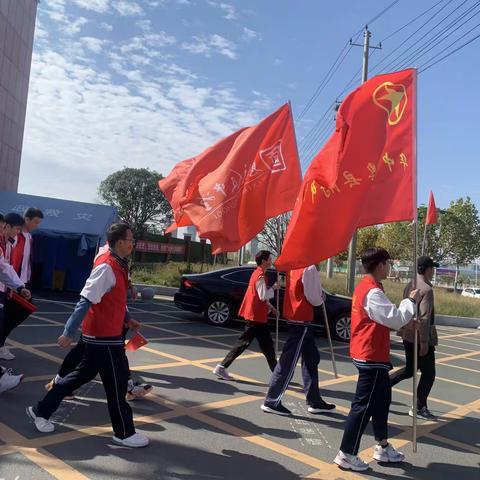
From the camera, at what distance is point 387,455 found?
4309 mm

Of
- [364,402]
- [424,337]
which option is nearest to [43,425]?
[364,402]

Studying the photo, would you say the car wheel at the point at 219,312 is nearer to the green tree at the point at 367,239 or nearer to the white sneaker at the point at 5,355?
the white sneaker at the point at 5,355

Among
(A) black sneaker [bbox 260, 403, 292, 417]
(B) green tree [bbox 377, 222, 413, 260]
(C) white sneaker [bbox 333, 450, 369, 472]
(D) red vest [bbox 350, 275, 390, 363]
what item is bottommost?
(C) white sneaker [bbox 333, 450, 369, 472]

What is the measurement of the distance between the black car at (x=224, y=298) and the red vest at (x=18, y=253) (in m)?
5.86

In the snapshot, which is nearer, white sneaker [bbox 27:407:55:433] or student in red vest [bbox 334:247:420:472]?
student in red vest [bbox 334:247:420:472]

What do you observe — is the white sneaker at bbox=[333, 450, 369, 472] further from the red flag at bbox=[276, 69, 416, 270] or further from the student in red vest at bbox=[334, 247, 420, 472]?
the red flag at bbox=[276, 69, 416, 270]

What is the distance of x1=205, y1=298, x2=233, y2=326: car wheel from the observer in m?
11.9

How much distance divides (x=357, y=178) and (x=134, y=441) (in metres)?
2.93

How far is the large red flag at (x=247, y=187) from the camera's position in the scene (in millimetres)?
6441

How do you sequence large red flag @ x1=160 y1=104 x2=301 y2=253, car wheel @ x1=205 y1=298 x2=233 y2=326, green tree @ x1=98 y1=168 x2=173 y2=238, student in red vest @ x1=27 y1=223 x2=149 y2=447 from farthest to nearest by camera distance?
1. green tree @ x1=98 y1=168 x2=173 y2=238
2. car wheel @ x1=205 y1=298 x2=233 y2=326
3. large red flag @ x1=160 y1=104 x2=301 y2=253
4. student in red vest @ x1=27 y1=223 x2=149 y2=447

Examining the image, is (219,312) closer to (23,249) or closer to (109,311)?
(23,249)

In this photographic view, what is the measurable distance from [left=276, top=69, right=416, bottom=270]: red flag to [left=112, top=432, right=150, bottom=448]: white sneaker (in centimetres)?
188

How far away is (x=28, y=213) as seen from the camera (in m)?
6.48

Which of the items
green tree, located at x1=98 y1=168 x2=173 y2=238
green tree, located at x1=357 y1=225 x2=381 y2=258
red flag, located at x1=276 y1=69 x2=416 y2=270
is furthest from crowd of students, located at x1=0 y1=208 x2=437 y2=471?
green tree, located at x1=357 y1=225 x2=381 y2=258
